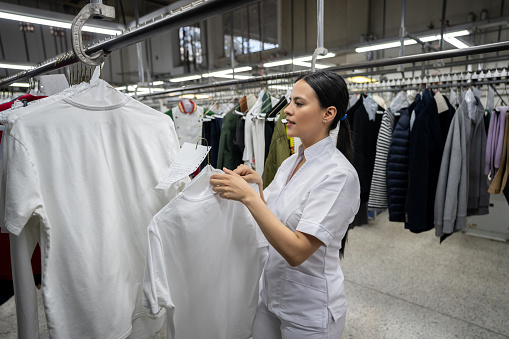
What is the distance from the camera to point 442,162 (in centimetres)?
223

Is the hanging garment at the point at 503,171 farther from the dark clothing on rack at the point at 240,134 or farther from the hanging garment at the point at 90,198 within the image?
the hanging garment at the point at 90,198

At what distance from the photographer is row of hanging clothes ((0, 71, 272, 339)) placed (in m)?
0.97

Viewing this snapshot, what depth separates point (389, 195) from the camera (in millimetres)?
2357

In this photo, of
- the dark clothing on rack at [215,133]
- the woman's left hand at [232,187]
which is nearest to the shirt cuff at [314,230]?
the woman's left hand at [232,187]

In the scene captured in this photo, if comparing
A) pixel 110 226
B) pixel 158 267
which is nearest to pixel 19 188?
pixel 110 226

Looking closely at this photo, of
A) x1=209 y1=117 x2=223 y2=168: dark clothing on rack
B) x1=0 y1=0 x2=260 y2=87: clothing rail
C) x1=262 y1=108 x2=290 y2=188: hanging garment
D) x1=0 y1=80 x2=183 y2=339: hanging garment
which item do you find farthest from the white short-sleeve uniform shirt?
x1=209 y1=117 x2=223 y2=168: dark clothing on rack

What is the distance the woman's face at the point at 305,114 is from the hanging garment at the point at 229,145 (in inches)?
65.4

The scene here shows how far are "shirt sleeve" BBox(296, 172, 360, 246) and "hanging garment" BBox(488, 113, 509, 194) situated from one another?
1628 mm

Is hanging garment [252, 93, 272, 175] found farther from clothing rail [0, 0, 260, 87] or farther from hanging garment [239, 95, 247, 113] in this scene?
clothing rail [0, 0, 260, 87]

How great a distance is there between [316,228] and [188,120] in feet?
9.02

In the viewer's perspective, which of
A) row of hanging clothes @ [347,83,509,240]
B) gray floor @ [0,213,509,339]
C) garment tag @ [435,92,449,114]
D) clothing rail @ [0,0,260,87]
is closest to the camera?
clothing rail @ [0,0,260,87]

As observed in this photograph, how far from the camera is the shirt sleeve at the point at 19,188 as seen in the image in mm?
910

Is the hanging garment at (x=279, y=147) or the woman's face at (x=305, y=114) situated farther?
the hanging garment at (x=279, y=147)

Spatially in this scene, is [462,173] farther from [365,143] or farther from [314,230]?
[314,230]
